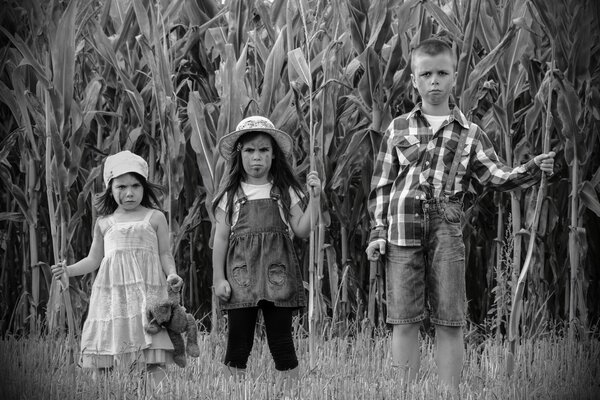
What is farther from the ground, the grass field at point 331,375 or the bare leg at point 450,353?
the bare leg at point 450,353

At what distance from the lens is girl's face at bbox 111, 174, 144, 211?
11.1ft

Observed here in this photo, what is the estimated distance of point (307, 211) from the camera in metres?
3.38

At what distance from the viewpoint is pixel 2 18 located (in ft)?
13.7

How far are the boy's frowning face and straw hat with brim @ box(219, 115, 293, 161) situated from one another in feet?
1.97

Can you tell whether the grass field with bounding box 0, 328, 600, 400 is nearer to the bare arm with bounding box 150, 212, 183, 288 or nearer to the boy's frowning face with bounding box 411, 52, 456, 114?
the bare arm with bounding box 150, 212, 183, 288

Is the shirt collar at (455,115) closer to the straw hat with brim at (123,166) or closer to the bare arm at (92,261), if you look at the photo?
the straw hat with brim at (123,166)

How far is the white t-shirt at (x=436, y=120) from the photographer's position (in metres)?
3.20

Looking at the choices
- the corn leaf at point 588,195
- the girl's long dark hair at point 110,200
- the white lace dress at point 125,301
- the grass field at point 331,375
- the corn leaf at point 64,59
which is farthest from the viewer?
the corn leaf at point 588,195

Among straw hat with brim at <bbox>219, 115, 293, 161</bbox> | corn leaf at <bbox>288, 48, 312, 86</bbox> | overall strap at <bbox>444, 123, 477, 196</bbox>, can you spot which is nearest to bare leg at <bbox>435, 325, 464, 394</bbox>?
overall strap at <bbox>444, 123, 477, 196</bbox>

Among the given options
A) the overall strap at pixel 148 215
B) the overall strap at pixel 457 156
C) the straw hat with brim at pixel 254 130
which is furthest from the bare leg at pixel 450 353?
the overall strap at pixel 148 215

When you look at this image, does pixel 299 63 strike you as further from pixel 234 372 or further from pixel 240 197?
pixel 234 372

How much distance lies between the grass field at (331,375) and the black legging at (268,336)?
0.09 metres

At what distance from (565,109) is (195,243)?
2.32 m

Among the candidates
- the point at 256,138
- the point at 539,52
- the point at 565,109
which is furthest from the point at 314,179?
the point at 539,52
